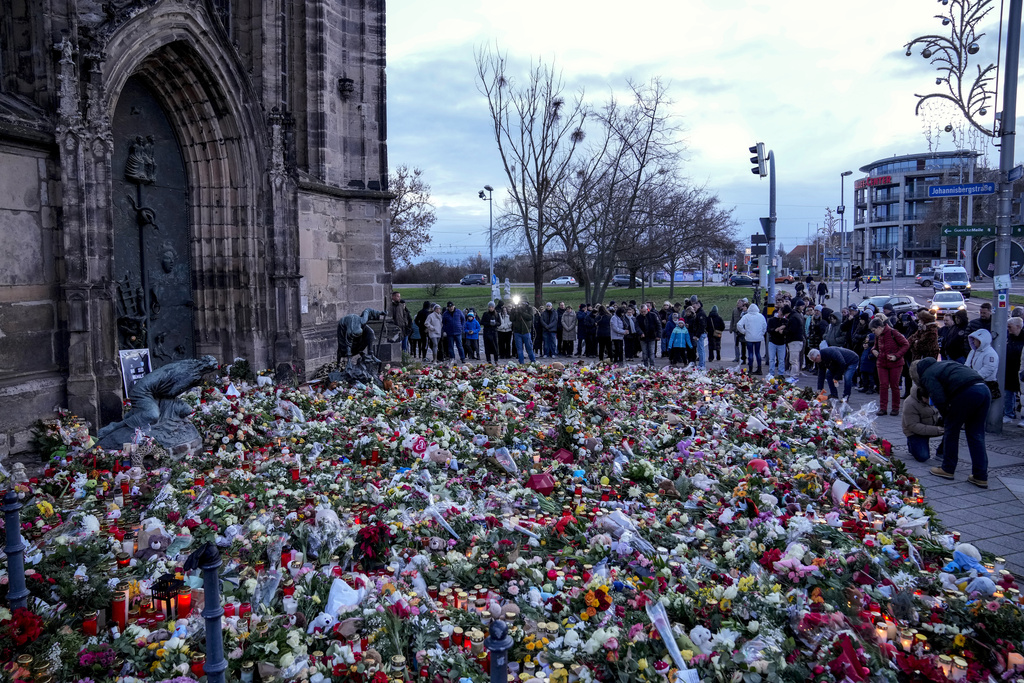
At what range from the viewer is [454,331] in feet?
59.7

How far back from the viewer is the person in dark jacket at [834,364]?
1196cm

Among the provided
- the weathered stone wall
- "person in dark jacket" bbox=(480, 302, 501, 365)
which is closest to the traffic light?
"person in dark jacket" bbox=(480, 302, 501, 365)

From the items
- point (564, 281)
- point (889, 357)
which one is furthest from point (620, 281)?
point (889, 357)

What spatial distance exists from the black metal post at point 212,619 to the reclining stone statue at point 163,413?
5.09m

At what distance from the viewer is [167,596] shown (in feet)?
A: 14.1

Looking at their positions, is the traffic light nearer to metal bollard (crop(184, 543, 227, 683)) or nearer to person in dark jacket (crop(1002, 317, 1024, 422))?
person in dark jacket (crop(1002, 317, 1024, 422))

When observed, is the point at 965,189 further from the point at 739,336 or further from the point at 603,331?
the point at 603,331

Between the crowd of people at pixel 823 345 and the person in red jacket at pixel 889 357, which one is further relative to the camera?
the person in red jacket at pixel 889 357

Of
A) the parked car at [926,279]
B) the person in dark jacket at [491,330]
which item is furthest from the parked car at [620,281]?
the person in dark jacket at [491,330]

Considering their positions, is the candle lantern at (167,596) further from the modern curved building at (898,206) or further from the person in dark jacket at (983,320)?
the modern curved building at (898,206)

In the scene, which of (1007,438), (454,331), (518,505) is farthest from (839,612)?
(454,331)

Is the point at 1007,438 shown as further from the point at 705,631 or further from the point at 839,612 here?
the point at 705,631

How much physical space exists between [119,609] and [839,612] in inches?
174

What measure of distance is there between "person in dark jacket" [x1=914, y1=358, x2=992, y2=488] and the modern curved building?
83.6 m
